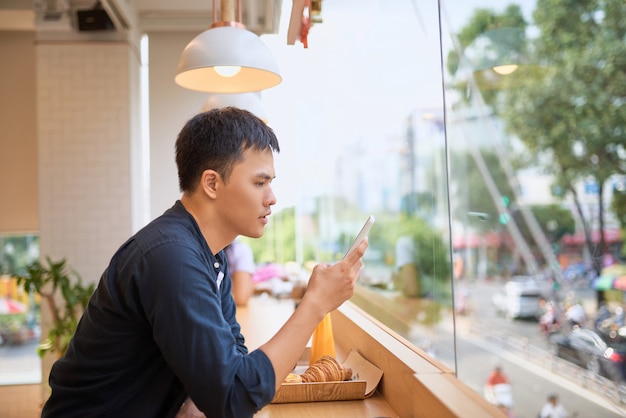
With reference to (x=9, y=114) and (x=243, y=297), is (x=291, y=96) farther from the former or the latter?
(x=243, y=297)

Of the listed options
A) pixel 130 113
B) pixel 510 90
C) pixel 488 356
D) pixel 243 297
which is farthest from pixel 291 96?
pixel 488 356

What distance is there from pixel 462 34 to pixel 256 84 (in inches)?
29.9

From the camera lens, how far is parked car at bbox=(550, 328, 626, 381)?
110 centimetres

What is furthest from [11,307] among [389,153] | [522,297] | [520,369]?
[520,369]

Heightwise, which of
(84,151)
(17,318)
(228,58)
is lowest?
(17,318)

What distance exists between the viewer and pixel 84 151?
5.54m

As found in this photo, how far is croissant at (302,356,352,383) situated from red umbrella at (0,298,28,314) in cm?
535

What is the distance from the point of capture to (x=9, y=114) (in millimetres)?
6145

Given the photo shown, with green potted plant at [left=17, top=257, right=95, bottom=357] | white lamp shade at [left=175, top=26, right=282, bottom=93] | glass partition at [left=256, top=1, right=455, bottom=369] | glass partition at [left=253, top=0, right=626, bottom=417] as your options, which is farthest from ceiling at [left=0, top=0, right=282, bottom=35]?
white lamp shade at [left=175, top=26, right=282, bottom=93]

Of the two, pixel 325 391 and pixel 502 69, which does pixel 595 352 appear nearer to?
pixel 325 391

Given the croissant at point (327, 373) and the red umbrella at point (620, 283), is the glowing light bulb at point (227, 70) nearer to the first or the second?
the croissant at point (327, 373)

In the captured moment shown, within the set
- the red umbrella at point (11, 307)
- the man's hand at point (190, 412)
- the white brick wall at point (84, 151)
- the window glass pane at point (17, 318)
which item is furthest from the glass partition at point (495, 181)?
the red umbrella at point (11, 307)

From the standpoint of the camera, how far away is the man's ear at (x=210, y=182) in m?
1.40

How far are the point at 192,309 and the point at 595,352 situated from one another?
727mm
